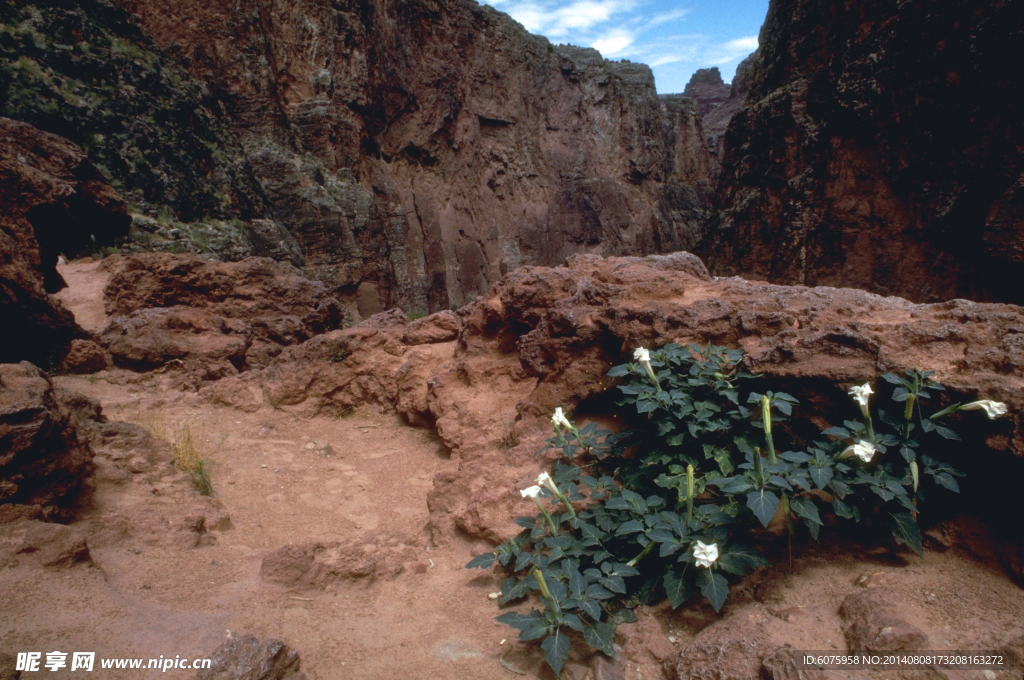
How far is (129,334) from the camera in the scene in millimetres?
5516

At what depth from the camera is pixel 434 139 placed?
2119 centimetres

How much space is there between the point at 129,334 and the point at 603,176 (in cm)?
2527

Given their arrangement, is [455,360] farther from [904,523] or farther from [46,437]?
[904,523]

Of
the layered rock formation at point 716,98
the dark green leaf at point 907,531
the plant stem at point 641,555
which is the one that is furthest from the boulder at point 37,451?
the layered rock formation at point 716,98

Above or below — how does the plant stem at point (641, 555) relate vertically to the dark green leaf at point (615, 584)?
above

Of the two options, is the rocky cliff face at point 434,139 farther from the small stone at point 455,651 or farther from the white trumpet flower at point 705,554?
the white trumpet flower at point 705,554

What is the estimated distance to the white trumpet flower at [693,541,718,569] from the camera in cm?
198

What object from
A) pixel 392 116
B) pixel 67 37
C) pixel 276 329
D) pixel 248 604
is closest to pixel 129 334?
pixel 276 329

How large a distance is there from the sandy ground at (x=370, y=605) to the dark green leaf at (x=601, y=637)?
12 cm

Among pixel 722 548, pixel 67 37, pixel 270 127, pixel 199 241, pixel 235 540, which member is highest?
pixel 67 37

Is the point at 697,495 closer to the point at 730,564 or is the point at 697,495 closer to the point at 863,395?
the point at 730,564

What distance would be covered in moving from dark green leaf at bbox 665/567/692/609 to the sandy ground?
181 mm

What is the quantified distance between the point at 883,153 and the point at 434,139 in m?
14.7

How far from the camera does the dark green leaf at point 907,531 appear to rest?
202cm
